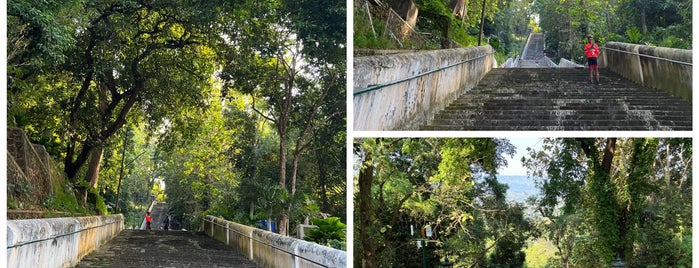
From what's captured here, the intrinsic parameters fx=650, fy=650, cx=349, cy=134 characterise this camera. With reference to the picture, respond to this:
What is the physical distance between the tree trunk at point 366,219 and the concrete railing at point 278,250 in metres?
1.22

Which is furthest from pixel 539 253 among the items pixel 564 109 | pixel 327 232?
pixel 564 109

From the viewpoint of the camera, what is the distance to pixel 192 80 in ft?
55.9

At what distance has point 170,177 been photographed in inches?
1155

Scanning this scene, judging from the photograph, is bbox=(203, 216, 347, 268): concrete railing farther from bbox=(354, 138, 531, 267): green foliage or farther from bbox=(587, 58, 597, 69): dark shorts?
bbox=(587, 58, 597, 69): dark shorts

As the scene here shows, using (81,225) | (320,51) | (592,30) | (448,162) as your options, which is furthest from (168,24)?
(592,30)

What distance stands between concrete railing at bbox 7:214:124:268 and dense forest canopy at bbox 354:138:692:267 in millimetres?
3596

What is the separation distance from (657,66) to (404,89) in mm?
5851

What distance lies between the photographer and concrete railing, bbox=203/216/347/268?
5.58m

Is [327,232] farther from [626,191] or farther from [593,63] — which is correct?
[593,63]

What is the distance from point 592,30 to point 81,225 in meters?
27.3

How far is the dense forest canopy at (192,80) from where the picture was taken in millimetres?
13477

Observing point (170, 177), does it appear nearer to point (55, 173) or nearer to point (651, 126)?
point (55, 173)

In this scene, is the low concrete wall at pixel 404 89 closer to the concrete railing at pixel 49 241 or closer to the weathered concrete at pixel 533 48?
the concrete railing at pixel 49 241

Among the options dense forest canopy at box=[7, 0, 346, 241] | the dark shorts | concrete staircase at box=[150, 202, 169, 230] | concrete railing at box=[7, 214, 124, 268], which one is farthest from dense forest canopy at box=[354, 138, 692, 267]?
concrete staircase at box=[150, 202, 169, 230]
